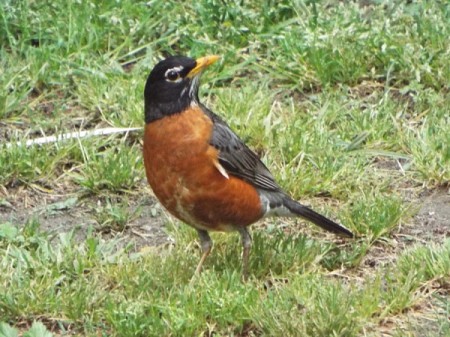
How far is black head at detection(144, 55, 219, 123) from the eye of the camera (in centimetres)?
567

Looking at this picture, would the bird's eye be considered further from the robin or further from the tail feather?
the tail feather

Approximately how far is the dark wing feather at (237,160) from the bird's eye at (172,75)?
274 mm

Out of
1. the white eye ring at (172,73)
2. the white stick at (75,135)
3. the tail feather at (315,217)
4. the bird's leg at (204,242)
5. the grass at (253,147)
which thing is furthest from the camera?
the white stick at (75,135)

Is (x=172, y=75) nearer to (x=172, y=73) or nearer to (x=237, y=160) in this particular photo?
(x=172, y=73)

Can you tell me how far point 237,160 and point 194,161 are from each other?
303mm

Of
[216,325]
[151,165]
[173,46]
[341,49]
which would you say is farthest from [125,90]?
[216,325]

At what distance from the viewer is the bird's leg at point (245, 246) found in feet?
18.5

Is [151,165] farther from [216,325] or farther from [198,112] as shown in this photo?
[216,325]

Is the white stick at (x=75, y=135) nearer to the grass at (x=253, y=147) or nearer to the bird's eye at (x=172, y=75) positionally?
the grass at (x=253, y=147)

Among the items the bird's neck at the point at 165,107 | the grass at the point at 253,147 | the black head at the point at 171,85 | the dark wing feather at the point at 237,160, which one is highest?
the black head at the point at 171,85

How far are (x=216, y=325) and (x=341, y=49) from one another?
2.87 meters

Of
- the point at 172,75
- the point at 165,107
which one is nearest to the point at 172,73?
the point at 172,75

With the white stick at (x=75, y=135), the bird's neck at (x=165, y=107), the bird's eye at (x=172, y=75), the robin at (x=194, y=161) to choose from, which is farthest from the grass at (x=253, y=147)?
the bird's eye at (x=172, y=75)

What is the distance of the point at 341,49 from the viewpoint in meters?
7.54
